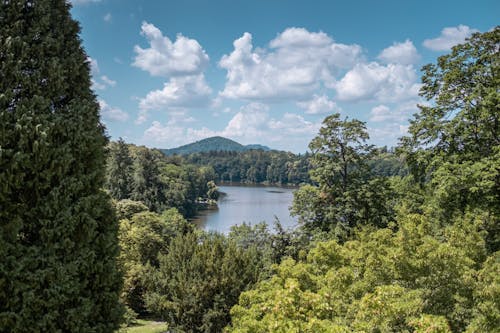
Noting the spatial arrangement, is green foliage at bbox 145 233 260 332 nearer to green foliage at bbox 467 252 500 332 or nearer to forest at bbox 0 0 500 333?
forest at bbox 0 0 500 333

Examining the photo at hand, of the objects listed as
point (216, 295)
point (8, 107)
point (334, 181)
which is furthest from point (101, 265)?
point (334, 181)

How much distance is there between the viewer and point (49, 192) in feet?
18.7

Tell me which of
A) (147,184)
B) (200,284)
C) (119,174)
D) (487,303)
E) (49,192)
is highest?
(119,174)

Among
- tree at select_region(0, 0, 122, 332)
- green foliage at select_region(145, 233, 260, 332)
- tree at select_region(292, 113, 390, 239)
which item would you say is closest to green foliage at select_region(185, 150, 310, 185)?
tree at select_region(292, 113, 390, 239)

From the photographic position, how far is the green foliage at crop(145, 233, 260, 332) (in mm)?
14906

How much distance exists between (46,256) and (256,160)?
16093 centimetres

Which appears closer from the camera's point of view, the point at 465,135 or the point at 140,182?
the point at 465,135

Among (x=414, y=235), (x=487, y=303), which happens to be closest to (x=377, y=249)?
(x=414, y=235)

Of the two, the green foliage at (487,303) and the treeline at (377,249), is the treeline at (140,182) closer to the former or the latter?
the treeline at (377,249)

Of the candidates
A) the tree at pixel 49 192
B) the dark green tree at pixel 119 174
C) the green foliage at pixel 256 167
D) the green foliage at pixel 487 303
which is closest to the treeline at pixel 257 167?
the green foliage at pixel 256 167

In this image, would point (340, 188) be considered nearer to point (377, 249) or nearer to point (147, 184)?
point (377, 249)

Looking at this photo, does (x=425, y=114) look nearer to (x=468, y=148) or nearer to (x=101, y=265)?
(x=468, y=148)

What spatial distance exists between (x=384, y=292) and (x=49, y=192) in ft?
19.3

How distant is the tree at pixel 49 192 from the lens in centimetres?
542
